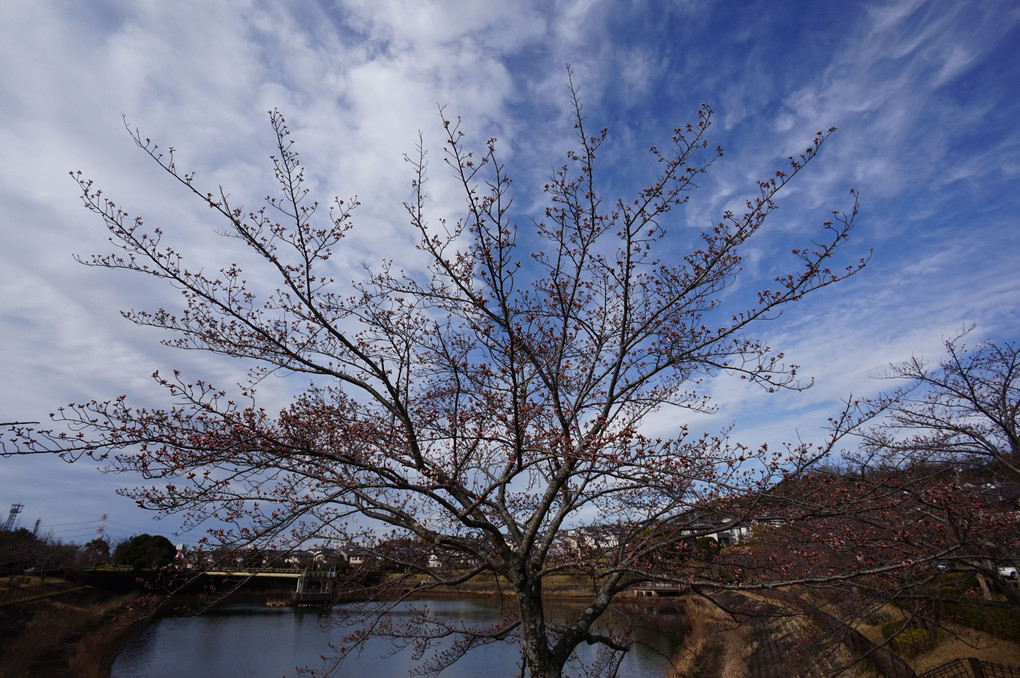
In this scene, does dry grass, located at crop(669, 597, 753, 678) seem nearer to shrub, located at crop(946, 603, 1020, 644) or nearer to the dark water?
the dark water

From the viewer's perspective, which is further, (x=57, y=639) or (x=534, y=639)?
(x=57, y=639)

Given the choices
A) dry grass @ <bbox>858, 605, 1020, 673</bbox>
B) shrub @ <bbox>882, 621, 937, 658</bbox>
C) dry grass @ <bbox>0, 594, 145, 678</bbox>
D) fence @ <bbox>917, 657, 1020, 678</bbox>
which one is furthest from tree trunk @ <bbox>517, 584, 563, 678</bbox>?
dry grass @ <bbox>0, 594, 145, 678</bbox>

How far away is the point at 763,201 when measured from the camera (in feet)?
20.3

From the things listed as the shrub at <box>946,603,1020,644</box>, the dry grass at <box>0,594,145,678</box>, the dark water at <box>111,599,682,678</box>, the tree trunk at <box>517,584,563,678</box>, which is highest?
the tree trunk at <box>517,584,563,678</box>

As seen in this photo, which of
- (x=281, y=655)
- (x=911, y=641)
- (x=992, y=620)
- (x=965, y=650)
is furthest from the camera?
(x=281, y=655)

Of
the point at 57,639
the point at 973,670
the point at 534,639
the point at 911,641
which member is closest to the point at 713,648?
the point at 911,641

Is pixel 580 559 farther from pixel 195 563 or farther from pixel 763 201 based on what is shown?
pixel 763 201

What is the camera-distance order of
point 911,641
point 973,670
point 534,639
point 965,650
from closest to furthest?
point 534,639 → point 973,670 → point 965,650 → point 911,641

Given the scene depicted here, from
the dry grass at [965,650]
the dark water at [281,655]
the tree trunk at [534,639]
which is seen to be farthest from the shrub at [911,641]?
the tree trunk at [534,639]

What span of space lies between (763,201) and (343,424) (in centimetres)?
613

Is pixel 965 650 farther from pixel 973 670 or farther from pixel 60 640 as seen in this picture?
pixel 60 640

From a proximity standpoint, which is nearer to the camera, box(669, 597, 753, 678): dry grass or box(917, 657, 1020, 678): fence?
box(917, 657, 1020, 678): fence

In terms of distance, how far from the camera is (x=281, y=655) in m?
22.2

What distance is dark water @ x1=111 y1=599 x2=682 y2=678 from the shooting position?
715 inches
